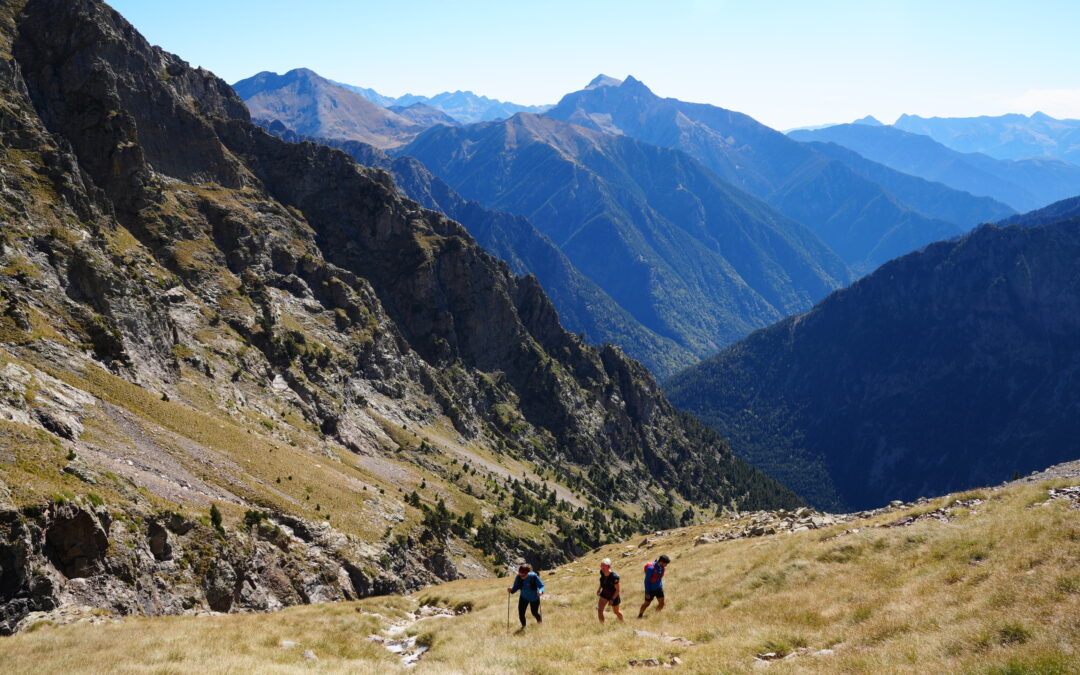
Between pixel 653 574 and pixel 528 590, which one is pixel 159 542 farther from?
pixel 653 574

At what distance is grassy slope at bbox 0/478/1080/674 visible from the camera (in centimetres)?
1802

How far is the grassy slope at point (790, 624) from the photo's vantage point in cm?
1802

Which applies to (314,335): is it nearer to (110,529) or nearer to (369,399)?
(369,399)

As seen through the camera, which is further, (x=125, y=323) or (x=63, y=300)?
(x=125, y=323)

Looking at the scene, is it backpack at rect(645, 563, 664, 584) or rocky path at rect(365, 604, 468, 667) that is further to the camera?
backpack at rect(645, 563, 664, 584)

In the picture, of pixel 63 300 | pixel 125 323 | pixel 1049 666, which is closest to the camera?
pixel 1049 666

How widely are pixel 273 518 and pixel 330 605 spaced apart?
1171 inches

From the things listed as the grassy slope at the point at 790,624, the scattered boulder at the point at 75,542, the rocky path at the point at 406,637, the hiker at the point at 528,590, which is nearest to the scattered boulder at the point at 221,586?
the scattered boulder at the point at 75,542

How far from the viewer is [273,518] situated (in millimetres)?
66438

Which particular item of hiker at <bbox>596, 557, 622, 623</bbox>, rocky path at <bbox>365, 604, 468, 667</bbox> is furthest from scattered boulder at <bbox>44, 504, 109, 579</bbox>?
hiker at <bbox>596, 557, 622, 623</bbox>

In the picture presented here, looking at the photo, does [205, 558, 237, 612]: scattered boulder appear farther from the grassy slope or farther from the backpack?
the backpack

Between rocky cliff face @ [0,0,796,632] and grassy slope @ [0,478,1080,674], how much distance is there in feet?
45.1

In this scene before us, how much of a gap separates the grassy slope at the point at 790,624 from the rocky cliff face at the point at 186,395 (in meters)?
13.8

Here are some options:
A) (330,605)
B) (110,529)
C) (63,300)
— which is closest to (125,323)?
(63,300)
